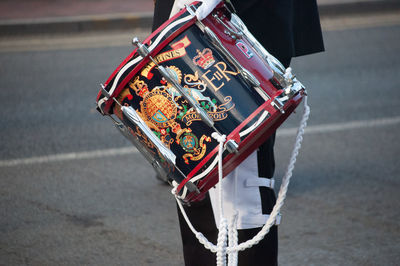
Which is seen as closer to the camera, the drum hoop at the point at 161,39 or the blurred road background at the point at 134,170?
the drum hoop at the point at 161,39

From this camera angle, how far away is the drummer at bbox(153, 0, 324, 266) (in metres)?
2.17

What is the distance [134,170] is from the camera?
4207 mm

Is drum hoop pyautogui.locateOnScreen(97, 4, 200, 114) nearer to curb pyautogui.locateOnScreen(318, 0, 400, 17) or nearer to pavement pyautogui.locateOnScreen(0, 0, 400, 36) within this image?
pavement pyautogui.locateOnScreen(0, 0, 400, 36)

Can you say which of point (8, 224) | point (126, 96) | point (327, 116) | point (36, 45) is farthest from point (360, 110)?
point (36, 45)

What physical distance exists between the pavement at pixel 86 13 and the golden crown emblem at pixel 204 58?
700 cm

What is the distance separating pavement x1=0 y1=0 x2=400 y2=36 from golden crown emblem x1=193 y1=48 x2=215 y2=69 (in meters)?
7.00

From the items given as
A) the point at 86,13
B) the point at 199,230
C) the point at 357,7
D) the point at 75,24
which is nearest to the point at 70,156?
the point at 199,230

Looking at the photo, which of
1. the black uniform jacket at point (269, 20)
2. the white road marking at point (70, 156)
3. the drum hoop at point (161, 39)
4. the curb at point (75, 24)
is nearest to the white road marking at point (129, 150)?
the white road marking at point (70, 156)

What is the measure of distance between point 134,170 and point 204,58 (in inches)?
90.0

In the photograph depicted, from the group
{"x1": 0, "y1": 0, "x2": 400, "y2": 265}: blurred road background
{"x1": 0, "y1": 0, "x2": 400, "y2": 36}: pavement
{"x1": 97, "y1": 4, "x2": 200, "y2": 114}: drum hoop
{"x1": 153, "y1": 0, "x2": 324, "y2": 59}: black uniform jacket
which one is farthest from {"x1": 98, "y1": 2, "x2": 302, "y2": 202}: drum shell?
Answer: {"x1": 0, "y1": 0, "x2": 400, "y2": 36}: pavement

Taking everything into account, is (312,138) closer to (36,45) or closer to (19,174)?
(19,174)

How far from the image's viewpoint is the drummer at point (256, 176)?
217 cm

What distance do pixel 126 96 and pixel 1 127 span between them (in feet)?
10.4

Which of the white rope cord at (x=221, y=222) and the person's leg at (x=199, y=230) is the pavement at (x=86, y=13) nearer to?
the person's leg at (x=199, y=230)
